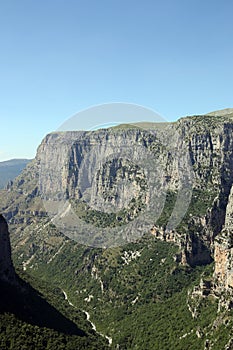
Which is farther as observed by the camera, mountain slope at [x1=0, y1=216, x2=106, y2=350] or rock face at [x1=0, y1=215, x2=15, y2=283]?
rock face at [x1=0, y1=215, x2=15, y2=283]

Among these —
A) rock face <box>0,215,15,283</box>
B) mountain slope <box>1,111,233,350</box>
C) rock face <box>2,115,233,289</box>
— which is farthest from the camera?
rock face <box>2,115,233,289</box>

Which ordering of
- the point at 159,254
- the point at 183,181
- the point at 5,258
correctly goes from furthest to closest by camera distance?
the point at 183,181
the point at 159,254
the point at 5,258

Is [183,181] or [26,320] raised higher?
[183,181]

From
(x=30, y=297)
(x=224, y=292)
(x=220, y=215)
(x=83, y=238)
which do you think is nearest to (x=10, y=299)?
(x=30, y=297)

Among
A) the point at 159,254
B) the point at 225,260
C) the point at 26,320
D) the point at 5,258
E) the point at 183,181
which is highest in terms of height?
the point at 183,181

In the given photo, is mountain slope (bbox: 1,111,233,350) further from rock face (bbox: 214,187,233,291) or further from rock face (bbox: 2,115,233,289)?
rock face (bbox: 2,115,233,289)

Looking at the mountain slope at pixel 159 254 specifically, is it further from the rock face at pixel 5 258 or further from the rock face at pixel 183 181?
the rock face at pixel 5 258

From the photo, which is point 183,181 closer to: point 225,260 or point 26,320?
point 225,260

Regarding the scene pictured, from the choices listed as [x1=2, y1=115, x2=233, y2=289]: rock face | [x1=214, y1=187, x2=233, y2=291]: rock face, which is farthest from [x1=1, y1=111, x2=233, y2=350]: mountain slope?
[x1=2, y1=115, x2=233, y2=289]: rock face

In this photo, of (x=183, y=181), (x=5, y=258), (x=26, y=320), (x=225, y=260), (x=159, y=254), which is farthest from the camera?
(x=183, y=181)

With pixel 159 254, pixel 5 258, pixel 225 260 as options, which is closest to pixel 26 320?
pixel 5 258

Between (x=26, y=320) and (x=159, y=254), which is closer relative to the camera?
(x=26, y=320)

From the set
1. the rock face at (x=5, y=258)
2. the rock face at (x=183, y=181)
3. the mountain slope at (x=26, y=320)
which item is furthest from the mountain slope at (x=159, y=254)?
the rock face at (x=5, y=258)
